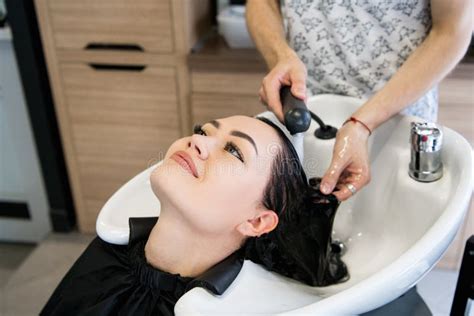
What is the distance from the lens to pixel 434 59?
3.37ft

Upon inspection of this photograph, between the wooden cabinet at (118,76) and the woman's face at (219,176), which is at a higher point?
the woman's face at (219,176)

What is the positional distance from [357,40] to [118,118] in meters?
1.13

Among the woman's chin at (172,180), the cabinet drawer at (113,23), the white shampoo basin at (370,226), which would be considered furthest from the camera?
the cabinet drawer at (113,23)

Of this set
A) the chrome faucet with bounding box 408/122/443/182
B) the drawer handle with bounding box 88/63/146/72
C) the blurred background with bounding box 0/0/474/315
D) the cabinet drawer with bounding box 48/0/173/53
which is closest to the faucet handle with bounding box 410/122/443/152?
the chrome faucet with bounding box 408/122/443/182

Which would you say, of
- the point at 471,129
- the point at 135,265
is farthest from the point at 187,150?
the point at 471,129

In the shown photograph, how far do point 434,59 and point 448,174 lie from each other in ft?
0.82

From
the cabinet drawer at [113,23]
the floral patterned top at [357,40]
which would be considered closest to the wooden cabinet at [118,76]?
the cabinet drawer at [113,23]

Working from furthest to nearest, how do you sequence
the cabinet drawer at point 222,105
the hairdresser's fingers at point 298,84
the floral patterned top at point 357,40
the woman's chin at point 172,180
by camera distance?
the cabinet drawer at point 222,105, the floral patterned top at point 357,40, the hairdresser's fingers at point 298,84, the woman's chin at point 172,180

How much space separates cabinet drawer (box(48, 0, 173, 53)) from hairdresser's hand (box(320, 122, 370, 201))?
Result: 40.7 inches

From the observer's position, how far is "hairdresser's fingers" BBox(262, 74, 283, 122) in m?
0.96

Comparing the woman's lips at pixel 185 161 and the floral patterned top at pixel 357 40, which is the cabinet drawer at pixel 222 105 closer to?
the floral patterned top at pixel 357 40

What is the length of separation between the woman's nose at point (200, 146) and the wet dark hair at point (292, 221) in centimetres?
12

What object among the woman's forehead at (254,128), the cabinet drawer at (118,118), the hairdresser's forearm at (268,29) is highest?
the hairdresser's forearm at (268,29)

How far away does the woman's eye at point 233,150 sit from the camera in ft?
2.81
